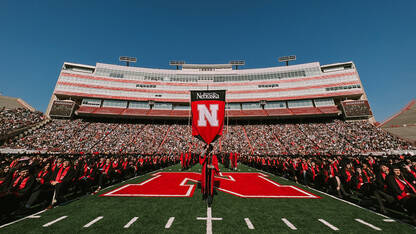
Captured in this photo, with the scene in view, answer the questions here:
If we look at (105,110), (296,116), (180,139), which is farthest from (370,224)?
(105,110)

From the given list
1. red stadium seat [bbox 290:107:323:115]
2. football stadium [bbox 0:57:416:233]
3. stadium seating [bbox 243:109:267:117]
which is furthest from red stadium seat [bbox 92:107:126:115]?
red stadium seat [bbox 290:107:323:115]

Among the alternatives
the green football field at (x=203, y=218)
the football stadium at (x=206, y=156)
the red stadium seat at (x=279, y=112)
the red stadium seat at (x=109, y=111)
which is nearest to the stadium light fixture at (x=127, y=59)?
the football stadium at (x=206, y=156)

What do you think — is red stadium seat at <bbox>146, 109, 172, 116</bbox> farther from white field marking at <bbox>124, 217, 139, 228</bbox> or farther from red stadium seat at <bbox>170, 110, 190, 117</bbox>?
white field marking at <bbox>124, 217, 139, 228</bbox>

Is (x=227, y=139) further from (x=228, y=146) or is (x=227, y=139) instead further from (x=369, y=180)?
(x=369, y=180)

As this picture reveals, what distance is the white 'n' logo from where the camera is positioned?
566 cm

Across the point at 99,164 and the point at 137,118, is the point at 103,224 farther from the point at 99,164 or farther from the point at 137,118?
the point at 137,118

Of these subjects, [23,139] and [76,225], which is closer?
[76,225]

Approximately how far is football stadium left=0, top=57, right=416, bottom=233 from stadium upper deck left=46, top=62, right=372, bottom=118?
12.1 inches

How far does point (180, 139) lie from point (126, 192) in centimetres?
2922

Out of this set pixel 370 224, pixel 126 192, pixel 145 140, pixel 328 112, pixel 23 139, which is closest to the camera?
pixel 370 224

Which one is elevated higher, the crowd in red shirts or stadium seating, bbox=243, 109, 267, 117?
stadium seating, bbox=243, 109, 267, 117

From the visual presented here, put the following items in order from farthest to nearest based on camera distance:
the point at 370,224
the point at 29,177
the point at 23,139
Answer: the point at 23,139
the point at 29,177
the point at 370,224

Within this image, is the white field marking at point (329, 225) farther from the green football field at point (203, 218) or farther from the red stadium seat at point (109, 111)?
the red stadium seat at point (109, 111)

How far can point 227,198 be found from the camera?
6672 mm
